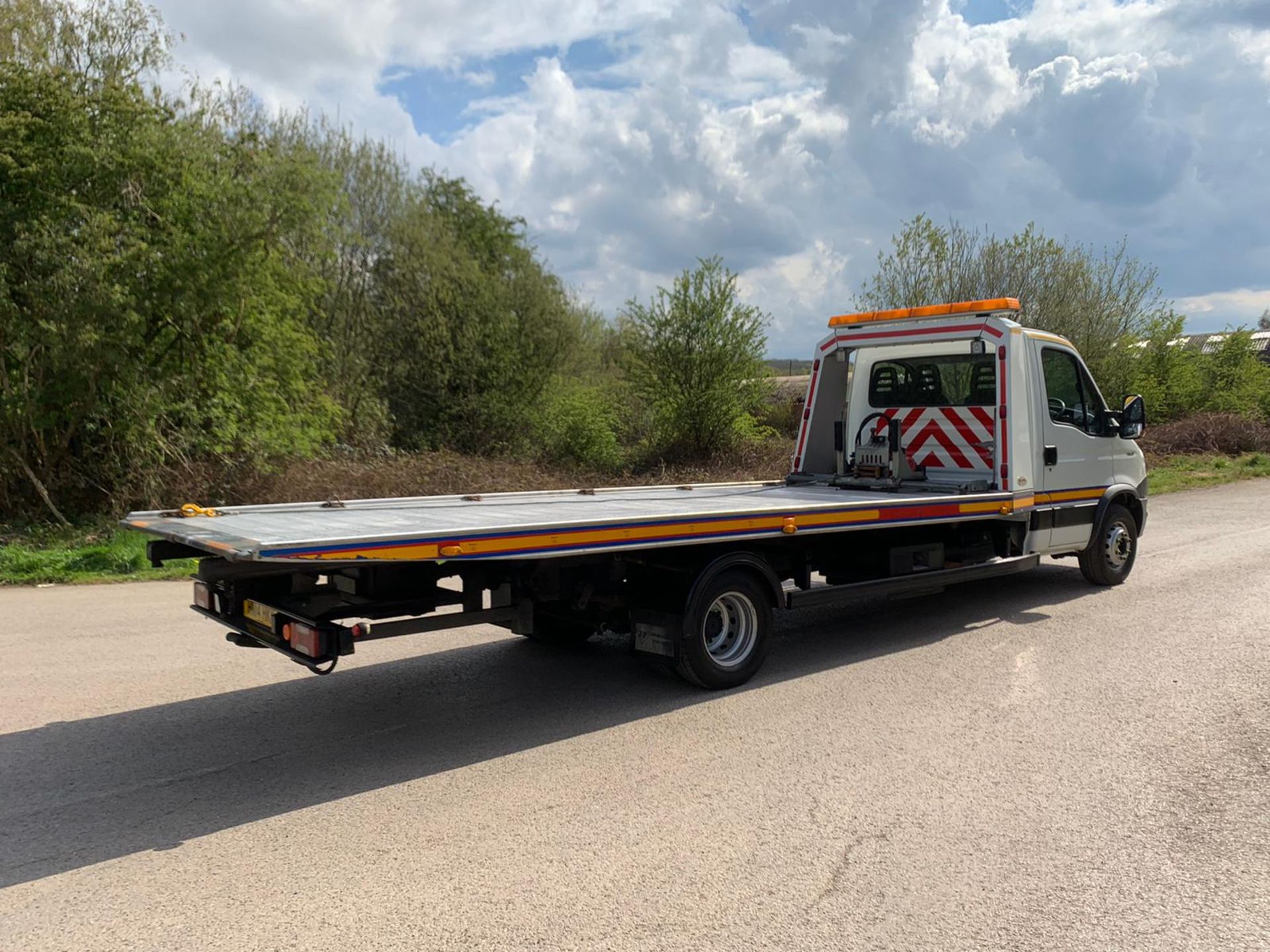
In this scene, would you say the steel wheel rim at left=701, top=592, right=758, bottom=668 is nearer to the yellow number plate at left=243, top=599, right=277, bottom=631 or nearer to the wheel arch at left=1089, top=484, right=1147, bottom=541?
the yellow number plate at left=243, top=599, right=277, bottom=631

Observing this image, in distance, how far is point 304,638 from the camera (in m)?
4.57

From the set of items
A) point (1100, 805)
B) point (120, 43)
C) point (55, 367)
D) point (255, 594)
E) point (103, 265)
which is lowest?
point (1100, 805)

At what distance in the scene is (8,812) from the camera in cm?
426

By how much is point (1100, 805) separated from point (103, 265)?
12.8m

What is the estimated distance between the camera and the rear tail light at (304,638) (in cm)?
452

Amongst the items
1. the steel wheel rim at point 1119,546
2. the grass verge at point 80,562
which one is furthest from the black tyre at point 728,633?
the grass verge at point 80,562

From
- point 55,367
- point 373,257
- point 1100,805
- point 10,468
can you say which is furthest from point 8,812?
point 373,257

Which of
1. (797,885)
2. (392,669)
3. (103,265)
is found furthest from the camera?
(103,265)

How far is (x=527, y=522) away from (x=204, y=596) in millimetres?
1893

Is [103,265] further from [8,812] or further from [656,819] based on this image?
[656,819]

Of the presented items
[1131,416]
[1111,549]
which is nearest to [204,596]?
[1111,549]

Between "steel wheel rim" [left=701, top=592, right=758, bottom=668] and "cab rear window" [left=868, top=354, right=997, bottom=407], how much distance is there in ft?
11.5

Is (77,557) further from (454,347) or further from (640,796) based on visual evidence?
(454,347)

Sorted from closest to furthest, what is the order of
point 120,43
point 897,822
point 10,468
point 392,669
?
point 897,822 < point 392,669 < point 10,468 < point 120,43
